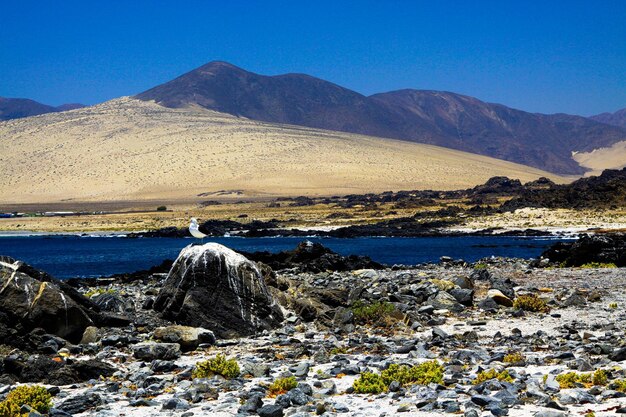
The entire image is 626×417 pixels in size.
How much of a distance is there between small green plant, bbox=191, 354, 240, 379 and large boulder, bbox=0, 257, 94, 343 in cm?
434

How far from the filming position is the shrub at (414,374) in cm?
1133

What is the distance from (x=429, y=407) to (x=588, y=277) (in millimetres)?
18257

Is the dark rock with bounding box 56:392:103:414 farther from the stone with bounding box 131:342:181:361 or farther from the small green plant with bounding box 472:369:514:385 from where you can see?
the small green plant with bounding box 472:369:514:385

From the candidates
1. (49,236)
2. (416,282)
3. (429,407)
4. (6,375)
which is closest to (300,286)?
(416,282)

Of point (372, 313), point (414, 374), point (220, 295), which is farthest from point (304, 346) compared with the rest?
point (414, 374)

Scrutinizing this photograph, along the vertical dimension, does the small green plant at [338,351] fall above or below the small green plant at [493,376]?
below

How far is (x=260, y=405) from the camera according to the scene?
412 inches

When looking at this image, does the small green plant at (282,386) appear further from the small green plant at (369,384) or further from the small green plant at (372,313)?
the small green plant at (372,313)

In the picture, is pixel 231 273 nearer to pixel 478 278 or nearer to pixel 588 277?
pixel 478 278

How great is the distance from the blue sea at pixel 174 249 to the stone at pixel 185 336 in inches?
1079

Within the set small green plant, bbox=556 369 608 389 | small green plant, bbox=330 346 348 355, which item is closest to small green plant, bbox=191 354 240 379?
small green plant, bbox=330 346 348 355

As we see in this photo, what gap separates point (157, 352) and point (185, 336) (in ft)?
3.84

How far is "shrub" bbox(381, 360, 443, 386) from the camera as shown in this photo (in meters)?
11.3

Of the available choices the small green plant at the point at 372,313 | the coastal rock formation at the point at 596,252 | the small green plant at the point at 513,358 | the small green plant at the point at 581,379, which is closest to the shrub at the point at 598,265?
the coastal rock formation at the point at 596,252
